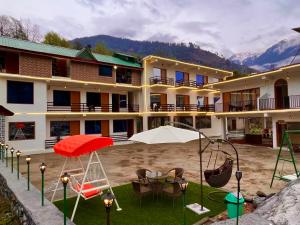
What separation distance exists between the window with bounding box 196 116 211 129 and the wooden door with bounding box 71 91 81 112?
16693 mm

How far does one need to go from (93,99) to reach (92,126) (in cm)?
296

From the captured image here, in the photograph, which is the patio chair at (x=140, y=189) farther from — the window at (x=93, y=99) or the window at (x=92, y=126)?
the window at (x=93, y=99)

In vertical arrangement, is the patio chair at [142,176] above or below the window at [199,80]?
below

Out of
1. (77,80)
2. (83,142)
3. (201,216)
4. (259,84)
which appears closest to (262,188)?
(201,216)

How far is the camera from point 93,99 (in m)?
26.7

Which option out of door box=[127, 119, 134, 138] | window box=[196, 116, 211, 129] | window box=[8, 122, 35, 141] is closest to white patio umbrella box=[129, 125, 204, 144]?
window box=[8, 122, 35, 141]

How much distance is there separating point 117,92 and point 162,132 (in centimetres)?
2043

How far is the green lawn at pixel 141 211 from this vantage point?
7.12m

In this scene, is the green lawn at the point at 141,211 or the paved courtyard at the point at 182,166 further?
the paved courtyard at the point at 182,166

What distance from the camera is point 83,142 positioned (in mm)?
7293

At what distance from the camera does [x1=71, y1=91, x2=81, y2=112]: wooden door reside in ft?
82.1

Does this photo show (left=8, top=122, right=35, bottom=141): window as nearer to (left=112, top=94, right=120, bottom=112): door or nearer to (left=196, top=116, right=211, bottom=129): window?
(left=112, top=94, right=120, bottom=112): door

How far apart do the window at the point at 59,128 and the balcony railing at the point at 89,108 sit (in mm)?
1287

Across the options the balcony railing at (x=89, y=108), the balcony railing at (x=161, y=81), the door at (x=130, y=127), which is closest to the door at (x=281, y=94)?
the balcony railing at (x=161, y=81)
